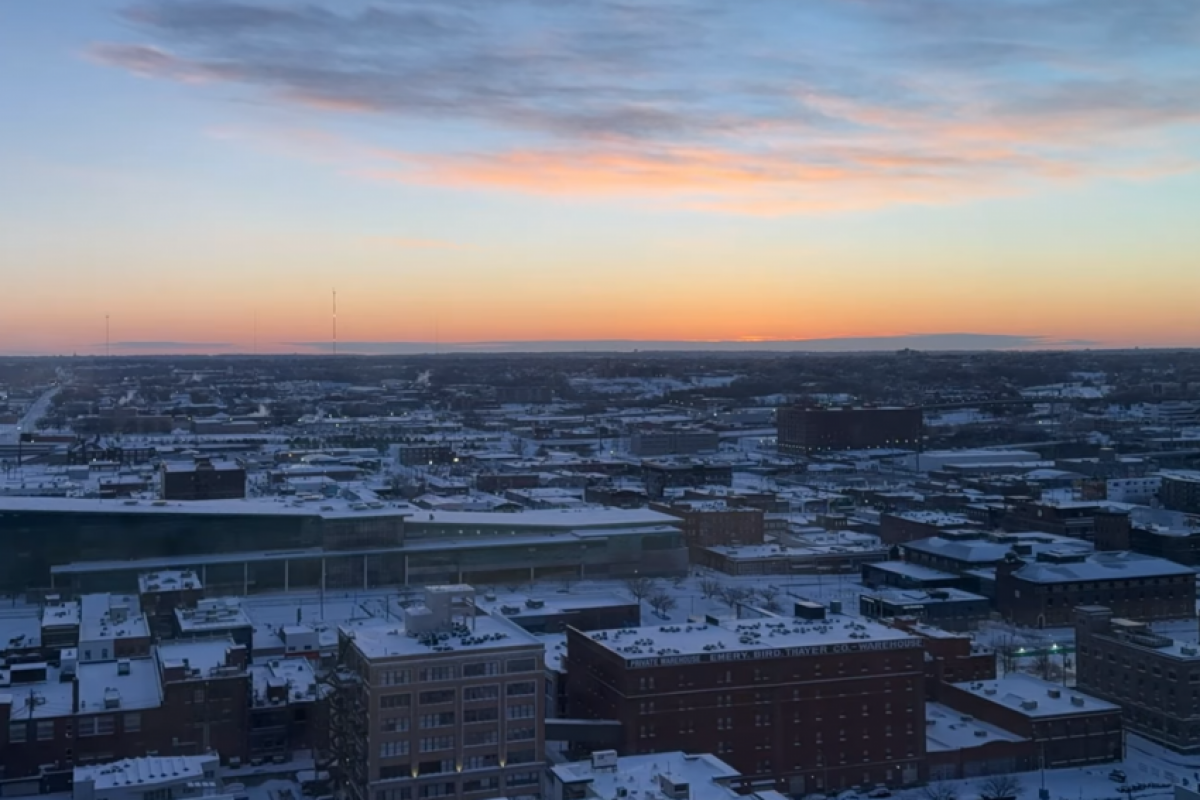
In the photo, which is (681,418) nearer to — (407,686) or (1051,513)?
(1051,513)

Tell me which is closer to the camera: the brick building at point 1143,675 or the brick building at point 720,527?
the brick building at point 1143,675

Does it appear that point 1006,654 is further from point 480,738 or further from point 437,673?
point 437,673

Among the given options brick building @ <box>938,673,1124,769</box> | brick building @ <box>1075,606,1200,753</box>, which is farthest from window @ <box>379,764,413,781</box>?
brick building @ <box>1075,606,1200,753</box>

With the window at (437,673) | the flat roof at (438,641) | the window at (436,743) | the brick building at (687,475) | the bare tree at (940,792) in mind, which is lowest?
the bare tree at (940,792)

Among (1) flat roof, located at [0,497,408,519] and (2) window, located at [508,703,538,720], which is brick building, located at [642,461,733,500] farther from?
(2) window, located at [508,703,538,720]

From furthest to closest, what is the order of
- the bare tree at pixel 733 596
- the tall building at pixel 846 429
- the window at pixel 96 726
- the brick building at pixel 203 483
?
the tall building at pixel 846 429 < the brick building at pixel 203 483 < the bare tree at pixel 733 596 < the window at pixel 96 726

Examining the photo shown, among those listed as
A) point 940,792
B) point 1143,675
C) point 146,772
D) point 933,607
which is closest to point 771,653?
point 940,792

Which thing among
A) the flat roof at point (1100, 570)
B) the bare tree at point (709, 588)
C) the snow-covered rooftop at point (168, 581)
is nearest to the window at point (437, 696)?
the snow-covered rooftop at point (168, 581)

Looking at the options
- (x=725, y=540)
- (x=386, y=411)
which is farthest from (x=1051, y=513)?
(x=386, y=411)

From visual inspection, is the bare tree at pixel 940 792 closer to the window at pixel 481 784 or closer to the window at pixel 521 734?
the window at pixel 521 734
